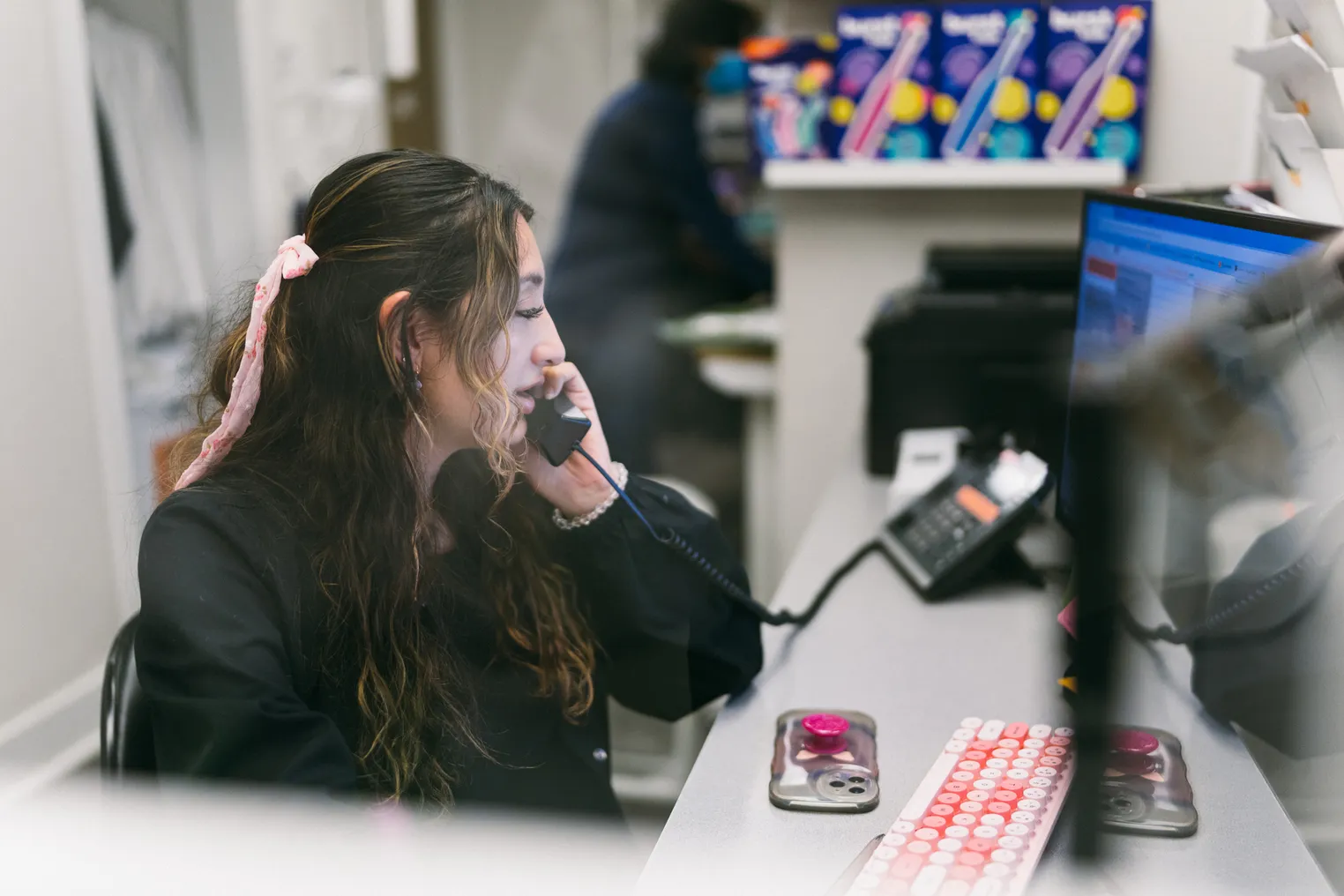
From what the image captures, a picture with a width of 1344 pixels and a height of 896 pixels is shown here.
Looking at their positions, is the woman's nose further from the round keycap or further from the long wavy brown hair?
the round keycap

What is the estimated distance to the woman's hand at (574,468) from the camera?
711mm

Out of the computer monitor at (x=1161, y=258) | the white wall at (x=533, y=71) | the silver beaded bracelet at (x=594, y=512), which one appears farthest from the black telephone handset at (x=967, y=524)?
the white wall at (x=533, y=71)

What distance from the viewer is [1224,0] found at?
5.90 ft

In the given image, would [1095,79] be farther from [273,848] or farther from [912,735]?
[273,848]

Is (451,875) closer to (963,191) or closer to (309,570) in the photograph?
(309,570)

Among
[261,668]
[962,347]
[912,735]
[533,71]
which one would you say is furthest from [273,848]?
[533,71]

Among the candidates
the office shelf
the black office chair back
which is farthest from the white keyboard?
the office shelf

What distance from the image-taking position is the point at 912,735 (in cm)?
92

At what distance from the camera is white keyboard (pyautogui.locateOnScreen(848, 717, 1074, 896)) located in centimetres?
65

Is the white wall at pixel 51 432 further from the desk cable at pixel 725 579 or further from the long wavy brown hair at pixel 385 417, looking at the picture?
the desk cable at pixel 725 579

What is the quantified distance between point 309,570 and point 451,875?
197 millimetres

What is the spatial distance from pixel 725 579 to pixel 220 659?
0.46m

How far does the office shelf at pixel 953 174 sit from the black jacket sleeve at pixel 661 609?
110 cm

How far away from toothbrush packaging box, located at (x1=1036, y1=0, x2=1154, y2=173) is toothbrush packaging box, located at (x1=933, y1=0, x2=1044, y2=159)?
0.02 meters
